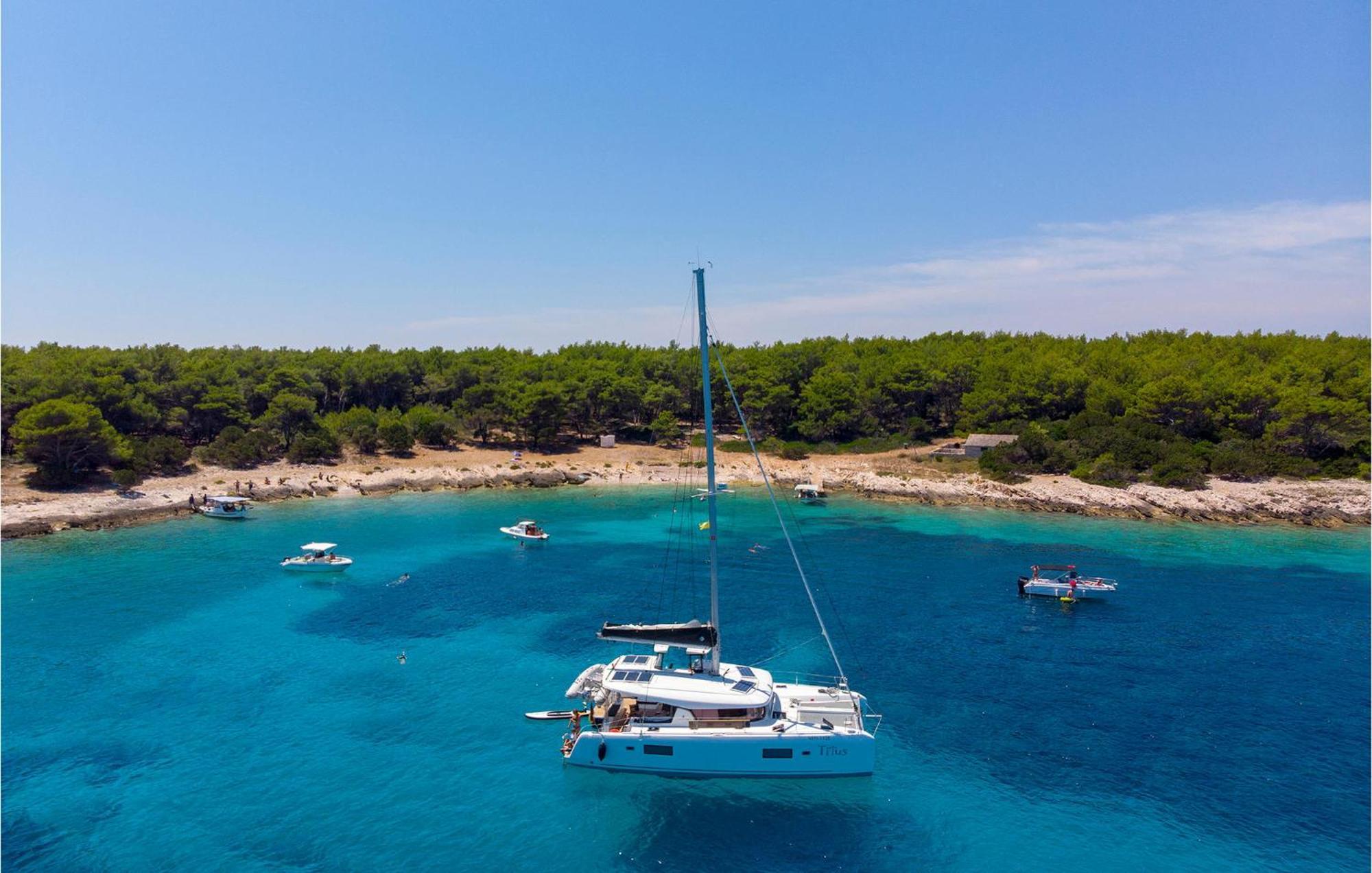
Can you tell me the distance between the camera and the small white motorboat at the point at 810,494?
258 feet

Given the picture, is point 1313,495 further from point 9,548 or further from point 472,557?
point 9,548

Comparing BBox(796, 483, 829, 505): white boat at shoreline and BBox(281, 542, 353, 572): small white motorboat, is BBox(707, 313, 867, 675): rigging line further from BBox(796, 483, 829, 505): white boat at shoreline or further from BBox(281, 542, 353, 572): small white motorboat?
BBox(281, 542, 353, 572): small white motorboat

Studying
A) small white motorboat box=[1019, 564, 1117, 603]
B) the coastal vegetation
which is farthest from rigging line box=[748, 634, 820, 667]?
the coastal vegetation

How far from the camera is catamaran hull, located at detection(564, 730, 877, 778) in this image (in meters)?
26.3

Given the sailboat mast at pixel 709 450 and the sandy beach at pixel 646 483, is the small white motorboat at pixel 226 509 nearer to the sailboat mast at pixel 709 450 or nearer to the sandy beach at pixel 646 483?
the sandy beach at pixel 646 483

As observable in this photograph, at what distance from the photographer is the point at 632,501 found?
78875 mm

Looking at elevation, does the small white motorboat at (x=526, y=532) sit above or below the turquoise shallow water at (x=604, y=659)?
above

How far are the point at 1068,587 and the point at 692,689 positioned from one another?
29881 mm

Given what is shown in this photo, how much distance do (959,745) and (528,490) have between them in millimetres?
62878

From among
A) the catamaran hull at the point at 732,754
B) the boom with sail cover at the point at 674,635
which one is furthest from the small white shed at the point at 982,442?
the catamaran hull at the point at 732,754

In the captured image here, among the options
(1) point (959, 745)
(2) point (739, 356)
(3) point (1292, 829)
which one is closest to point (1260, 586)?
(3) point (1292, 829)

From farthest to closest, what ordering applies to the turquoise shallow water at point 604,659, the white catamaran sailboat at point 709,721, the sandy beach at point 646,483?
the sandy beach at point 646,483 → the white catamaran sailboat at point 709,721 → the turquoise shallow water at point 604,659

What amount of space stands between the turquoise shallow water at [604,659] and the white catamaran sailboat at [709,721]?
2.93 ft

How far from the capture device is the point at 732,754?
87.0ft
